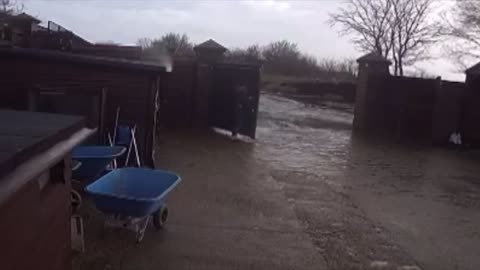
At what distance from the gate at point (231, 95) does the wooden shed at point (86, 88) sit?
14.7 ft

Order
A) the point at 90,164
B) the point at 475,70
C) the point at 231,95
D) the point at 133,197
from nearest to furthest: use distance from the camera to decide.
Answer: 1. the point at 133,197
2. the point at 90,164
3. the point at 231,95
4. the point at 475,70

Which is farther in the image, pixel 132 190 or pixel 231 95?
pixel 231 95

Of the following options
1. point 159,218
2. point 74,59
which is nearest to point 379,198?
point 159,218

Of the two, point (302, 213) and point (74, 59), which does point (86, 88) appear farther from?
point (302, 213)

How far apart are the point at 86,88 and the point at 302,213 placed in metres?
4.13

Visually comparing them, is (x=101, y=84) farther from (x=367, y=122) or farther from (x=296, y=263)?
(x=367, y=122)

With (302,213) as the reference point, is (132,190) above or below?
above

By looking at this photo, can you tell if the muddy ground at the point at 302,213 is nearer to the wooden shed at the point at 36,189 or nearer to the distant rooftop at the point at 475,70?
the wooden shed at the point at 36,189

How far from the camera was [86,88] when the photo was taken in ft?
28.9

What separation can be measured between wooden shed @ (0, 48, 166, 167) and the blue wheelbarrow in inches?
104

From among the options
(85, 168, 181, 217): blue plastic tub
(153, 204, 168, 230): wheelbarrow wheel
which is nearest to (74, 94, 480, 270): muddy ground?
(153, 204, 168, 230): wheelbarrow wheel

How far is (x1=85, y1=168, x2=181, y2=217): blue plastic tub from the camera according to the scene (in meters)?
5.09

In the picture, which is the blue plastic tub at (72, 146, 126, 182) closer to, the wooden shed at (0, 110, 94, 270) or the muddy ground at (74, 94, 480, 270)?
the muddy ground at (74, 94, 480, 270)

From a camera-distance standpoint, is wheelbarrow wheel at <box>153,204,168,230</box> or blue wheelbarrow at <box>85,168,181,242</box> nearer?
blue wheelbarrow at <box>85,168,181,242</box>
